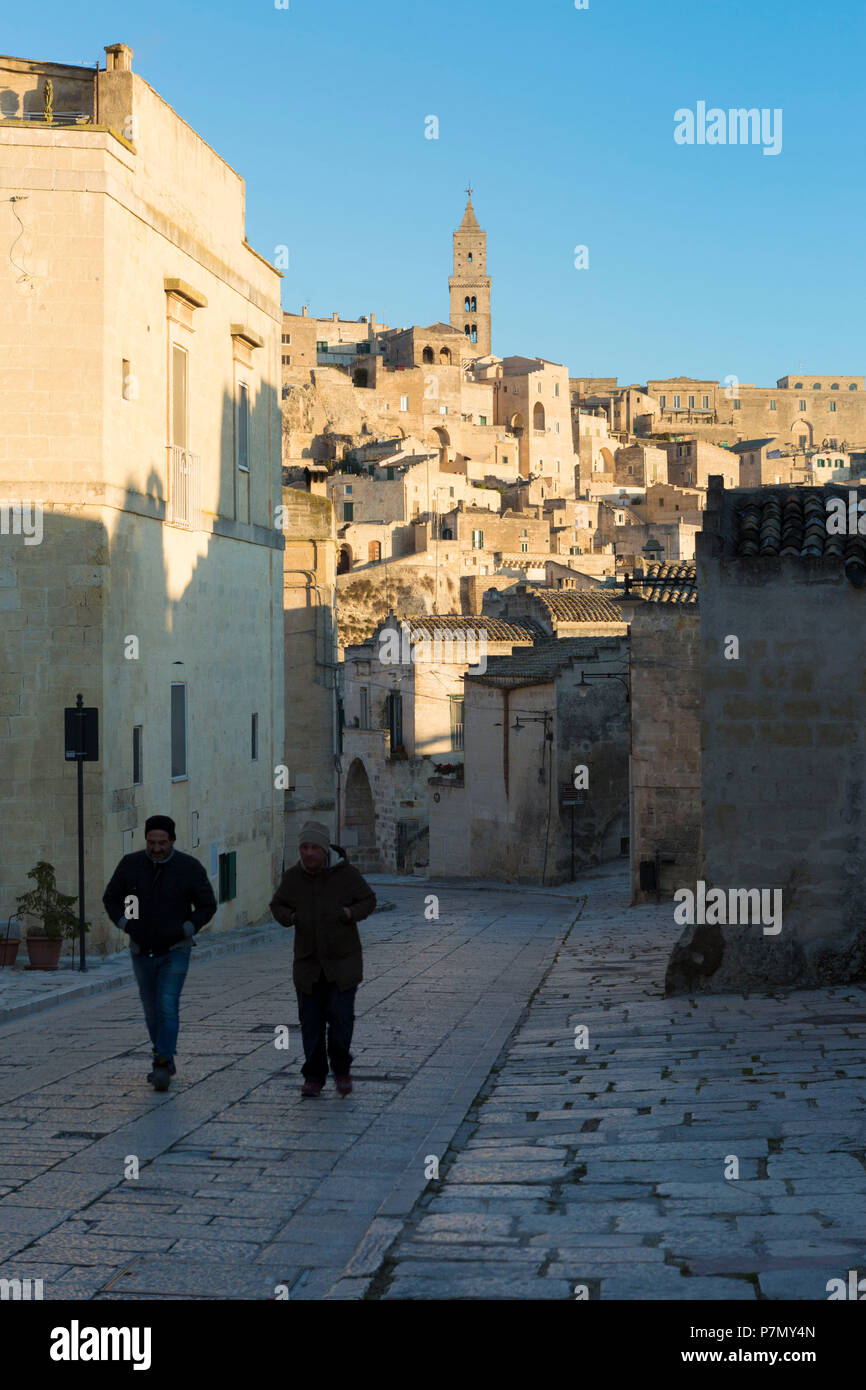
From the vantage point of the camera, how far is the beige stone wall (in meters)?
23.5

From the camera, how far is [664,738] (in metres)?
23.7

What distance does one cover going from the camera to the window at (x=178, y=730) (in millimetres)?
18000

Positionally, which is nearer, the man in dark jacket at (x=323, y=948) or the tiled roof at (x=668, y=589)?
the man in dark jacket at (x=323, y=948)

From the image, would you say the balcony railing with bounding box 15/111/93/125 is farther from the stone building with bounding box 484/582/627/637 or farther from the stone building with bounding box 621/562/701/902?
the stone building with bounding box 484/582/627/637

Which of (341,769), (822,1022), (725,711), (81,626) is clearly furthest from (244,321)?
(341,769)

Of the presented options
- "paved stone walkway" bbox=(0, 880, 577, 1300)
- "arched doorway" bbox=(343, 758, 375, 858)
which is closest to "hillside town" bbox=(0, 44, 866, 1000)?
"arched doorway" bbox=(343, 758, 375, 858)

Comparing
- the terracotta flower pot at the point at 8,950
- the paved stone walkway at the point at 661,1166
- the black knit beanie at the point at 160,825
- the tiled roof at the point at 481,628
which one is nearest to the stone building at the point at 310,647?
the terracotta flower pot at the point at 8,950

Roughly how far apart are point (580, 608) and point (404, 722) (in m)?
6.38

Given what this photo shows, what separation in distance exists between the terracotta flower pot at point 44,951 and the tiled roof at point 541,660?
19.2m

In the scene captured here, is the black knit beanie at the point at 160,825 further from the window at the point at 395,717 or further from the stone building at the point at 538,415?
the stone building at the point at 538,415

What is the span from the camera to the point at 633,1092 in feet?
27.1

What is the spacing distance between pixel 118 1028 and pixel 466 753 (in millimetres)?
25386

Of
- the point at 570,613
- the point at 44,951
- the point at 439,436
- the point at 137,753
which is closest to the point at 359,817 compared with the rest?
the point at 570,613
